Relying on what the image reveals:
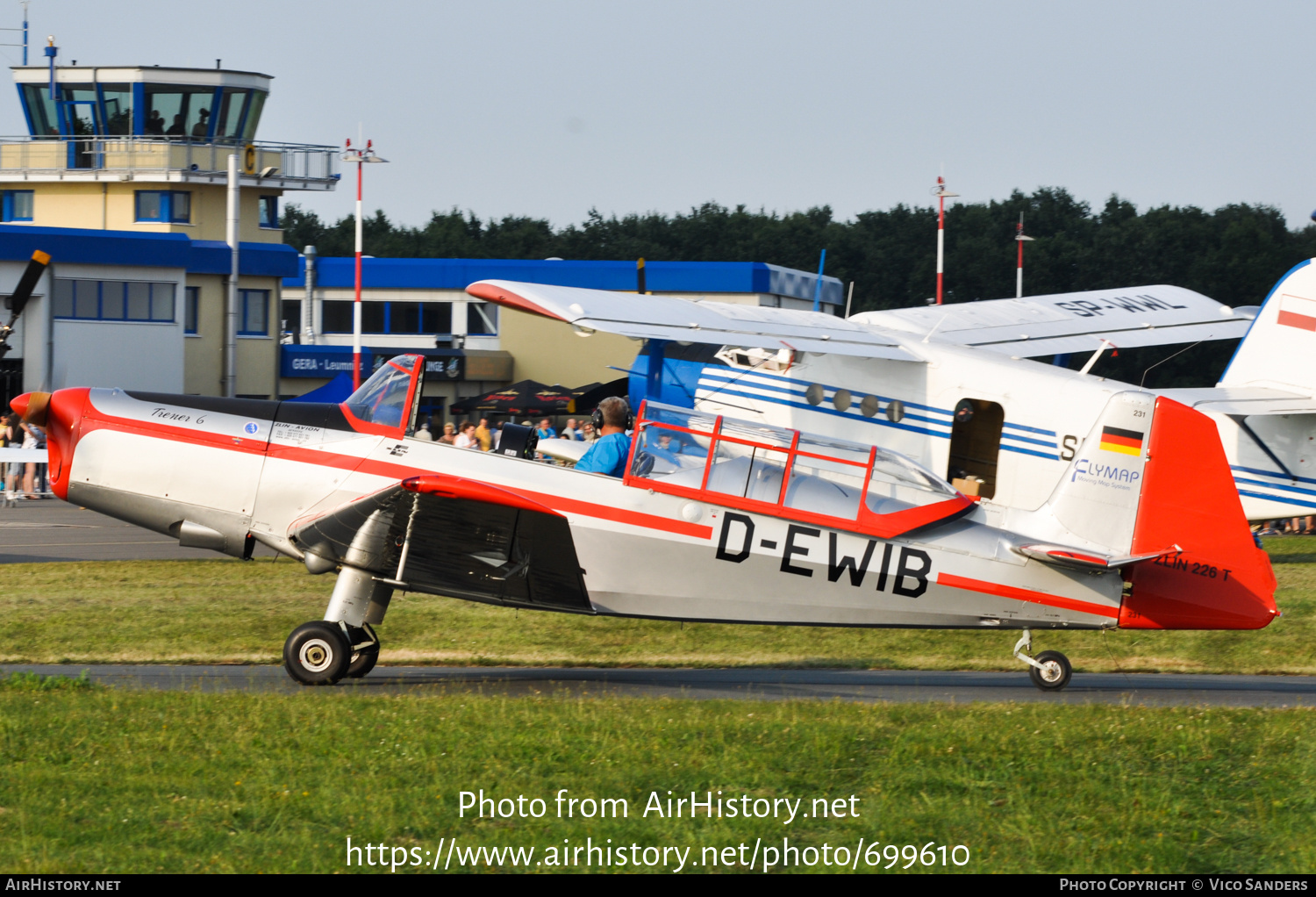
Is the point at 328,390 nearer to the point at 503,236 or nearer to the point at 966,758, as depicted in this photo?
the point at 966,758

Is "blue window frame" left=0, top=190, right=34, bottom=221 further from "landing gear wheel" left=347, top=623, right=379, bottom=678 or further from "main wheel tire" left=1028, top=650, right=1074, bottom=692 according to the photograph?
"main wheel tire" left=1028, top=650, right=1074, bottom=692

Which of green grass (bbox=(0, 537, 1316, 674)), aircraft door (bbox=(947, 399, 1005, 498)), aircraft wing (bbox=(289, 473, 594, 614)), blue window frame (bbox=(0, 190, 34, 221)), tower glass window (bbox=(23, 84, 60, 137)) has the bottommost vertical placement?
green grass (bbox=(0, 537, 1316, 674))

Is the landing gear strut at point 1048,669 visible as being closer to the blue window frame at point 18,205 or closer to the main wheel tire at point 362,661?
the main wheel tire at point 362,661

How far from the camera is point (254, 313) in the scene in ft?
136

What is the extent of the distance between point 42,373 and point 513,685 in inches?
1196

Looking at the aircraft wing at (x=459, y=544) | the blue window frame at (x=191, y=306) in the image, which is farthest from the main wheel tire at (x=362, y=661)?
the blue window frame at (x=191, y=306)

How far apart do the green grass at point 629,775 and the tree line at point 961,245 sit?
190 feet

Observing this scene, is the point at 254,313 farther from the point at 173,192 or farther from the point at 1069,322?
the point at 1069,322

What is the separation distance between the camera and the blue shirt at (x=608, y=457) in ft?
31.2

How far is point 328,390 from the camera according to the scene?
64.0ft

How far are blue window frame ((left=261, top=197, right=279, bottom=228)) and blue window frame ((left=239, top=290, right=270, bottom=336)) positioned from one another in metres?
3.03

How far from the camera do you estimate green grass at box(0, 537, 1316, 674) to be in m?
11.5

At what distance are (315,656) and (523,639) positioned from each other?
10.3 ft

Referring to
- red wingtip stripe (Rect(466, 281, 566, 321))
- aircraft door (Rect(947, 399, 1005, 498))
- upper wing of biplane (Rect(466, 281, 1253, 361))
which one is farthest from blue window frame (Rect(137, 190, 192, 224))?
red wingtip stripe (Rect(466, 281, 566, 321))
